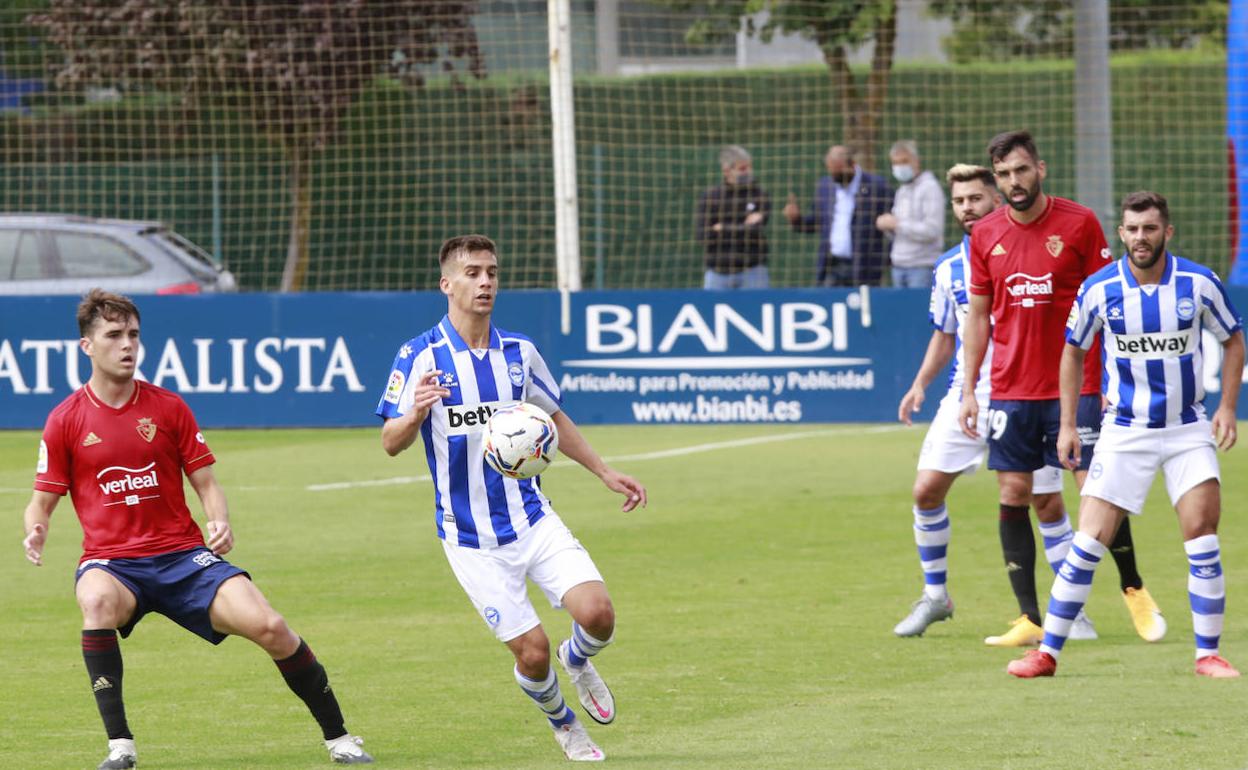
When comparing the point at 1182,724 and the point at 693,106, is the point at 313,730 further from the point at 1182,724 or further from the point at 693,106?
the point at 693,106

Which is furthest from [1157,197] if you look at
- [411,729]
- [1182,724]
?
[411,729]

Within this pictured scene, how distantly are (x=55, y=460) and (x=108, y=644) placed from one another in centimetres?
65

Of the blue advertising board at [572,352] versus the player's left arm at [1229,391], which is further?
the blue advertising board at [572,352]

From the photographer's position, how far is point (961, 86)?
26.1m

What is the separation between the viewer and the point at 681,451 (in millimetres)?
16375

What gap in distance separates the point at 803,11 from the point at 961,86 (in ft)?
12.3

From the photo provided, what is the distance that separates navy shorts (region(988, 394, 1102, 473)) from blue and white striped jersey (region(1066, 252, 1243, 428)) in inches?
35.6

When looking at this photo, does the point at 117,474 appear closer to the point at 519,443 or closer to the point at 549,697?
the point at 519,443

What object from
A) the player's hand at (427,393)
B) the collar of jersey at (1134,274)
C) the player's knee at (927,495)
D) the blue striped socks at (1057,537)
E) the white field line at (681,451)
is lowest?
the white field line at (681,451)

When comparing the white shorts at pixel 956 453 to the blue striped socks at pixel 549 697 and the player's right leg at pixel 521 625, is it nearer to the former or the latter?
the player's right leg at pixel 521 625

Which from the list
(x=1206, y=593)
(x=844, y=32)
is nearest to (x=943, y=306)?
(x=1206, y=593)

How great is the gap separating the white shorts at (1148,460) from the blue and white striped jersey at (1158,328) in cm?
4

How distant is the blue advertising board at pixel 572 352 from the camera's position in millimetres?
17562

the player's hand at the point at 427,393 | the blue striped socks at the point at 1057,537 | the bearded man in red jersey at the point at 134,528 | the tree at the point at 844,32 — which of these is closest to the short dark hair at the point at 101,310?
the bearded man in red jersey at the point at 134,528
